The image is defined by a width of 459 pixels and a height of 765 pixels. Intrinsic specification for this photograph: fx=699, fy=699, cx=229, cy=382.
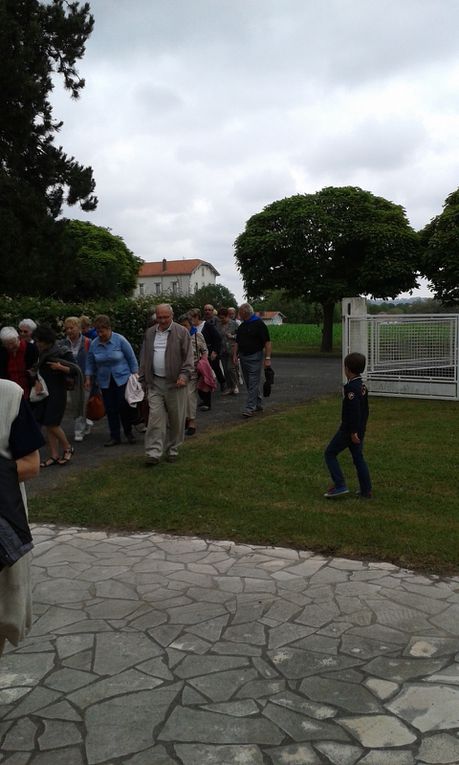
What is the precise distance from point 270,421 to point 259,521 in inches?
215

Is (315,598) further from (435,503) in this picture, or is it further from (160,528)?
(435,503)

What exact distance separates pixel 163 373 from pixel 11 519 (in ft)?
18.3

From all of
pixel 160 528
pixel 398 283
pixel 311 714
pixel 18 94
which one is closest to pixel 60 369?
pixel 160 528

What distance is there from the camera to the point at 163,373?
8375mm

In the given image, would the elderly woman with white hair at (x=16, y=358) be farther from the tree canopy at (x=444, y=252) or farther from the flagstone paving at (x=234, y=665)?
the tree canopy at (x=444, y=252)

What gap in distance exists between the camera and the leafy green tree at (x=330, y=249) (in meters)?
34.1

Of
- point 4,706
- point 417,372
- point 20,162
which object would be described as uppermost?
point 20,162

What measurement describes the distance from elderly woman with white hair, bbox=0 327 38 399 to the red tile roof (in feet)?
365

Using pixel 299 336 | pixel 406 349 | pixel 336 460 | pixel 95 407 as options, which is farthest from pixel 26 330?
pixel 299 336

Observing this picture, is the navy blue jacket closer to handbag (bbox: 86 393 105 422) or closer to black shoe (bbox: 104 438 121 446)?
handbag (bbox: 86 393 105 422)

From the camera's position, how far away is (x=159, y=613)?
14.4 feet

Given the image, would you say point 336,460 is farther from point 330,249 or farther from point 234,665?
point 330,249

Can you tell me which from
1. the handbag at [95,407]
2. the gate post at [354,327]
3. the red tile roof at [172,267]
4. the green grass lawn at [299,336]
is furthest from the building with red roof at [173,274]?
the handbag at [95,407]

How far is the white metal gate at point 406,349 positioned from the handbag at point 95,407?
6.03 meters
